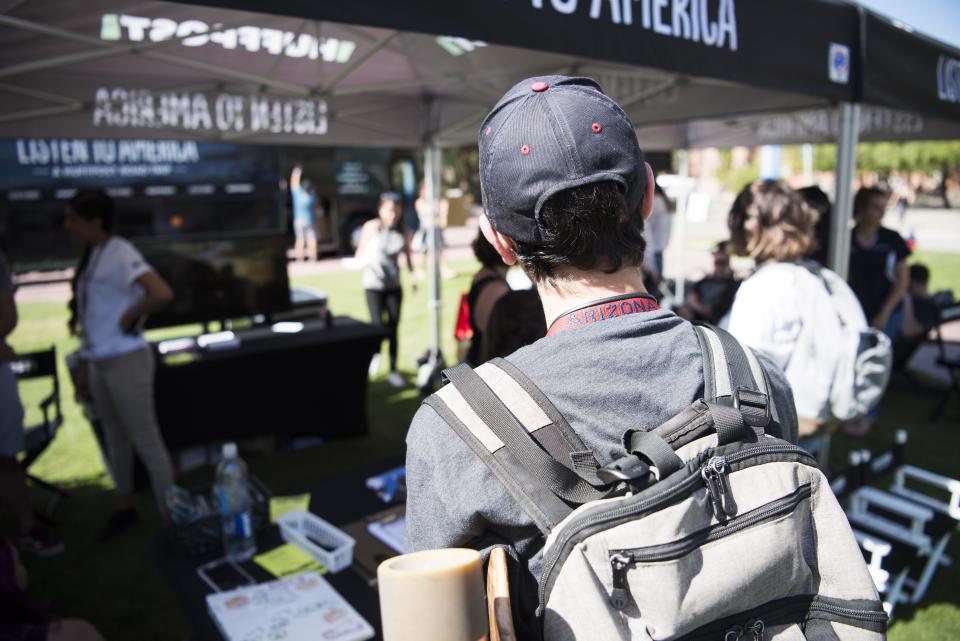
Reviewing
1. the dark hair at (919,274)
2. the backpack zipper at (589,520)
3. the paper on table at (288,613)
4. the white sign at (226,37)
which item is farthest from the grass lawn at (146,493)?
the white sign at (226,37)

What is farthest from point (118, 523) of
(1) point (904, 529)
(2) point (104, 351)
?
(1) point (904, 529)

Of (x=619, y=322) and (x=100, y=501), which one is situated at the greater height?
(x=619, y=322)

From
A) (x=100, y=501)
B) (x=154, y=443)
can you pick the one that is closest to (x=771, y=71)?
(x=154, y=443)

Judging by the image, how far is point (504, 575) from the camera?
0.72 m

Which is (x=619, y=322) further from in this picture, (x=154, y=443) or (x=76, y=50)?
(x=76, y=50)

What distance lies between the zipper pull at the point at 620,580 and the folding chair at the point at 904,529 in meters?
2.46

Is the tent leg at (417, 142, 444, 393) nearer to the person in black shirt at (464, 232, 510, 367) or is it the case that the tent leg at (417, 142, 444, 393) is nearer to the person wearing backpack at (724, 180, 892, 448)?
the person in black shirt at (464, 232, 510, 367)

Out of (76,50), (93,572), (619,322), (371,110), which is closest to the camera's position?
(619,322)

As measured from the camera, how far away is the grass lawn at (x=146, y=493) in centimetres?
290

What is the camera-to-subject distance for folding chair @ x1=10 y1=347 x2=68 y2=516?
3756 mm

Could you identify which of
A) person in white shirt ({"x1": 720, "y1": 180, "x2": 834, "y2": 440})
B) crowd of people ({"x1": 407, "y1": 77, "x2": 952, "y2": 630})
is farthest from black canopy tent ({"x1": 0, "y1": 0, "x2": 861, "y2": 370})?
crowd of people ({"x1": 407, "y1": 77, "x2": 952, "y2": 630})

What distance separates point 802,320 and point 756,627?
1625 mm

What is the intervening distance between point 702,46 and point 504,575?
7.43 feet

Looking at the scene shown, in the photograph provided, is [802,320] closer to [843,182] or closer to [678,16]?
[678,16]
